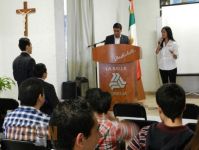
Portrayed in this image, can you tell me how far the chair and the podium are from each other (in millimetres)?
1614

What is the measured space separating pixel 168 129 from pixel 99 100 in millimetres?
761

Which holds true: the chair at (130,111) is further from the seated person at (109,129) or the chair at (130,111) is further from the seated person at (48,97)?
the seated person at (109,129)

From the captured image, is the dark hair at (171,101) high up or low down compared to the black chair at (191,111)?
up

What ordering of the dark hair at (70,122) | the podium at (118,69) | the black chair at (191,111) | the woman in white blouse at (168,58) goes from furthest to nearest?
the woman in white blouse at (168,58) → the podium at (118,69) → the black chair at (191,111) → the dark hair at (70,122)

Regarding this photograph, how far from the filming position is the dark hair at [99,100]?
239cm

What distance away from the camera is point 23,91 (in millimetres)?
2465

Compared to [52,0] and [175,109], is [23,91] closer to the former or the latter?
[175,109]

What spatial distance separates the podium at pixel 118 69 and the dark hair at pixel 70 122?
3.92m

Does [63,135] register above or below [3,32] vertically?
below

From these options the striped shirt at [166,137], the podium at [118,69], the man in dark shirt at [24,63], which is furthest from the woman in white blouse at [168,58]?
the striped shirt at [166,137]

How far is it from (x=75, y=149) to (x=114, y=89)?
13.4 ft

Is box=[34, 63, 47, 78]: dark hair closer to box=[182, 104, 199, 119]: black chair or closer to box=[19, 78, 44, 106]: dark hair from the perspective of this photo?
box=[19, 78, 44, 106]: dark hair

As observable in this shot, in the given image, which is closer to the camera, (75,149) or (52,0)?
(75,149)

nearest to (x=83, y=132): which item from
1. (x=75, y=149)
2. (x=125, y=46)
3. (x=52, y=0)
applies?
(x=75, y=149)
